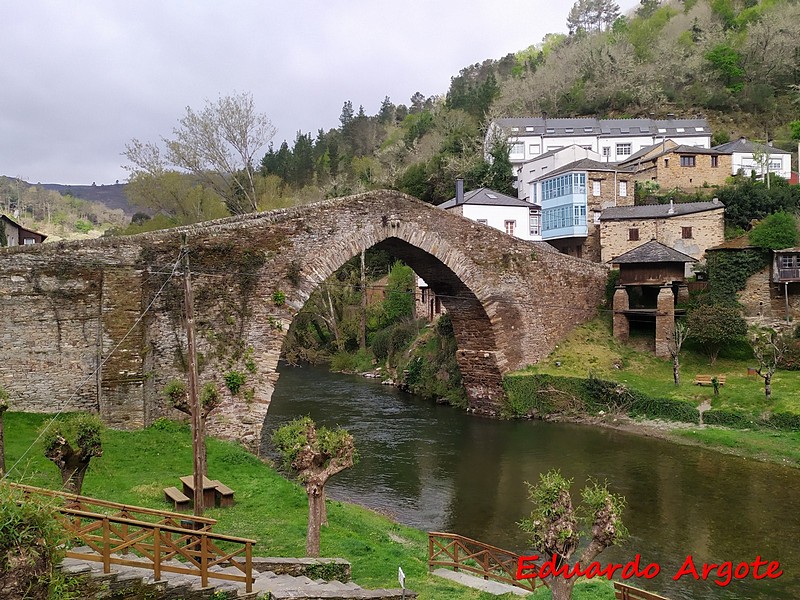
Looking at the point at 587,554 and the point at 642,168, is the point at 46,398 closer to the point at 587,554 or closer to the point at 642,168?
the point at 587,554

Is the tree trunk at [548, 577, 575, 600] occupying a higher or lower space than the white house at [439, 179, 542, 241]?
lower

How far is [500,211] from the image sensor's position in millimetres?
41656

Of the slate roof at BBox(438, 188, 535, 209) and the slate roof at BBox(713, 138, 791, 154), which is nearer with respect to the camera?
the slate roof at BBox(438, 188, 535, 209)

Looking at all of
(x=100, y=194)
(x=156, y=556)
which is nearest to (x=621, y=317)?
(x=156, y=556)

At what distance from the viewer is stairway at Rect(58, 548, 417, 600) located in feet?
23.3

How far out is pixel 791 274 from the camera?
27.4 meters

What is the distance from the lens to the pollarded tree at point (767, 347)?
24.3 metres

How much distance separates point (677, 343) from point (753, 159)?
22.8m

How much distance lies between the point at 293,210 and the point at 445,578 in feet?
44.9

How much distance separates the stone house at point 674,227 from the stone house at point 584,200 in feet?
10.1

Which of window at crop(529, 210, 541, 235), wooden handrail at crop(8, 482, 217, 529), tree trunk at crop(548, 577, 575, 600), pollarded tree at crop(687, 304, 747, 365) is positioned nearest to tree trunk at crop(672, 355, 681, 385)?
pollarded tree at crop(687, 304, 747, 365)

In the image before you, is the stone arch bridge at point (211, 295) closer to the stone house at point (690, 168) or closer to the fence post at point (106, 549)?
the fence post at point (106, 549)

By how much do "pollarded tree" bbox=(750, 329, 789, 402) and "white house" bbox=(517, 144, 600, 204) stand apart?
20334 mm

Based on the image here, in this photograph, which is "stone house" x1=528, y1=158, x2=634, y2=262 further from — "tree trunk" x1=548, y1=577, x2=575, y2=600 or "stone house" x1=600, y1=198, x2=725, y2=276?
"tree trunk" x1=548, y1=577, x2=575, y2=600
